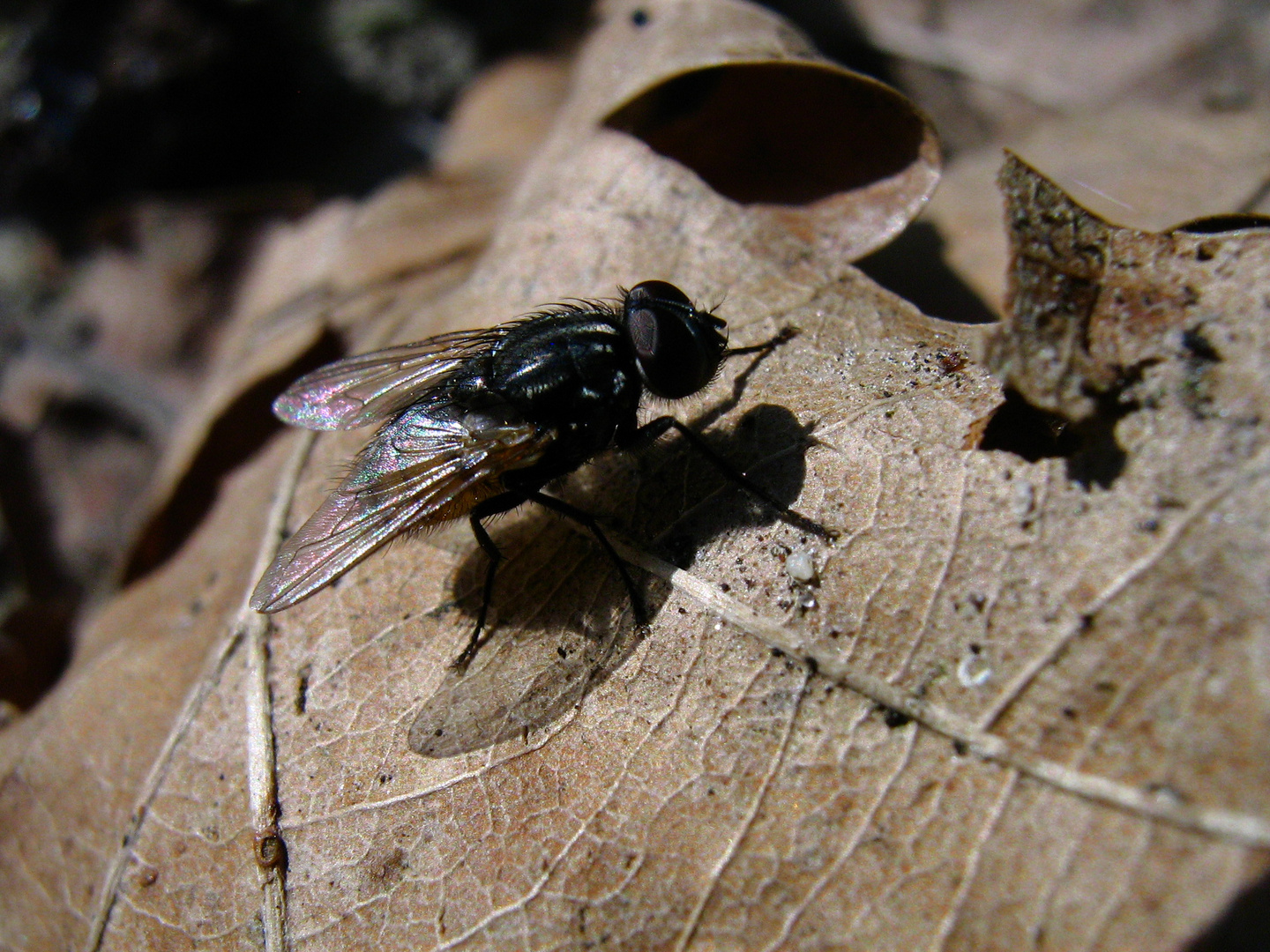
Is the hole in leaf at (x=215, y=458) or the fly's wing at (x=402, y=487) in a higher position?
the fly's wing at (x=402, y=487)

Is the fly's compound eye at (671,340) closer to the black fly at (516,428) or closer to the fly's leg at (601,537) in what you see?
the black fly at (516,428)

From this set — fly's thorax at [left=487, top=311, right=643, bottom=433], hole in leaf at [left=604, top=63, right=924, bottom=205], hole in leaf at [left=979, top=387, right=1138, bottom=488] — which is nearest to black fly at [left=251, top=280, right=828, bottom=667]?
fly's thorax at [left=487, top=311, right=643, bottom=433]

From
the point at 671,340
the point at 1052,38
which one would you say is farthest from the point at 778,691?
the point at 1052,38

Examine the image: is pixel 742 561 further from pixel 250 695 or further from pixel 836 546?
pixel 250 695

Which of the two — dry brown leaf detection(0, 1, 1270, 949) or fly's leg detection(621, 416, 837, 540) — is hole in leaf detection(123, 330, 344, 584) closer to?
dry brown leaf detection(0, 1, 1270, 949)

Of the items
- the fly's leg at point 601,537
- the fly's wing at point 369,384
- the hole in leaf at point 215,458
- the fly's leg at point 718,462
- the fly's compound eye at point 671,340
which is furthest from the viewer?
the hole in leaf at point 215,458

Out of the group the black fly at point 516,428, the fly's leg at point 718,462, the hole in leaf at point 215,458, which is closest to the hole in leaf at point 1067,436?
the fly's leg at point 718,462

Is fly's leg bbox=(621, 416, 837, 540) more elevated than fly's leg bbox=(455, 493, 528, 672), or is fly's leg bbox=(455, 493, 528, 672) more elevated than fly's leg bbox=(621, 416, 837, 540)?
fly's leg bbox=(621, 416, 837, 540)
